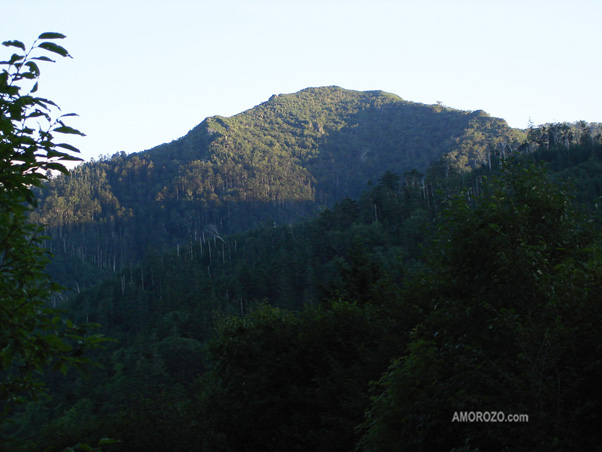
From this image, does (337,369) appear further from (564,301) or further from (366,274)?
(366,274)

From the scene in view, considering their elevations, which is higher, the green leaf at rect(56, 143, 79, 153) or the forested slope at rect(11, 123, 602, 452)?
the green leaf at rect(56, 143, 79, 153)

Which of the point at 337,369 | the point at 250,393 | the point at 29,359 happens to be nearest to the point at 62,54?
the point at 29,359

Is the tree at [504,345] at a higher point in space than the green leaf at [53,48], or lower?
lower

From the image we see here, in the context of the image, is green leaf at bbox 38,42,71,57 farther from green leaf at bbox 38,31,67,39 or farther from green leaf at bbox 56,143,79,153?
green leaf at bbox 56,143,79,153

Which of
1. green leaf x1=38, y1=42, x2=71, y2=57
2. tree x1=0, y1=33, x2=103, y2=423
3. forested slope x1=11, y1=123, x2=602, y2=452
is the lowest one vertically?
forested slope x1=11, y1=123, x2=602, y2=452

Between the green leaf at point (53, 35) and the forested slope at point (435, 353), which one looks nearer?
the green leaf at point (53, 35)

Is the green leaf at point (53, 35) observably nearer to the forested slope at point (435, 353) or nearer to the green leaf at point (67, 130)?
the green leaf at point (67, 130)

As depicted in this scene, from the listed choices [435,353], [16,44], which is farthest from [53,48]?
[435,353]

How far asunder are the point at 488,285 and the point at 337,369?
383 inches

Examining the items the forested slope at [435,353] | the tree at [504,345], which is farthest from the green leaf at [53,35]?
the tree at [504,345]

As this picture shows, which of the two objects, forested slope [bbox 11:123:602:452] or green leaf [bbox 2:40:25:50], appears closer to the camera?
green leaf [bbox 2:40:25:50]

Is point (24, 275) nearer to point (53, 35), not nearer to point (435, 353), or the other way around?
point (53, 35)

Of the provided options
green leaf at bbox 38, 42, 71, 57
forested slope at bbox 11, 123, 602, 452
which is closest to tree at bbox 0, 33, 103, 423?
green leaf at bbox 38, 42, 71, 57

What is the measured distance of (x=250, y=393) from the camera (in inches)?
805
